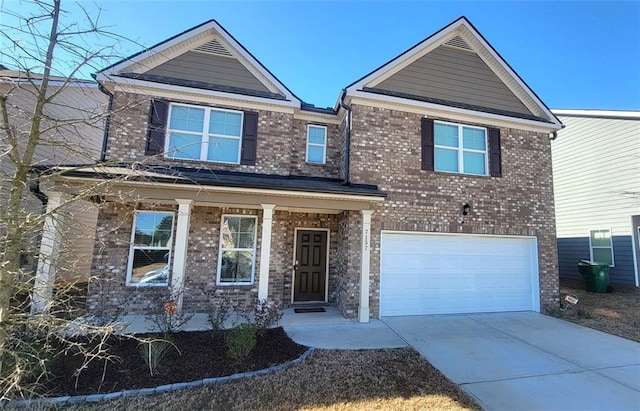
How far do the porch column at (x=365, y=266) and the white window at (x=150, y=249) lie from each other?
201 inches

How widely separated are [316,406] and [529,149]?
10.1m

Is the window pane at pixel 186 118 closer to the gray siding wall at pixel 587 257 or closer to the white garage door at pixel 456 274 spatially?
the white garage door at pixel 456 274

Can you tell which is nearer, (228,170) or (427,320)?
(427,320)

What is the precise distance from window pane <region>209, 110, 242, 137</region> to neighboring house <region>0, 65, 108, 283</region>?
278cm

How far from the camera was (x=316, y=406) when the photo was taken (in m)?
3.90

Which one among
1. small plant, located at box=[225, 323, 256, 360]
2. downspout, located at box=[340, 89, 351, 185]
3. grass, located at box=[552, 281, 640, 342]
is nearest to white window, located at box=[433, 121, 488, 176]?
downspout, located at box=[340, 89, 351, 185]

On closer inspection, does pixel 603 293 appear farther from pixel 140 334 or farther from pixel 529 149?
pixel 140 334

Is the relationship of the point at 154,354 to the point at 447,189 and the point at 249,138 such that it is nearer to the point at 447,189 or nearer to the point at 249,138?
the point at 249,138

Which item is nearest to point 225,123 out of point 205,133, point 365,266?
point 205,133

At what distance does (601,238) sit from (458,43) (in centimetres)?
1026

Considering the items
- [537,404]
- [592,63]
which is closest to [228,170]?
[537,404]

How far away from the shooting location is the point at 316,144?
1019 cm

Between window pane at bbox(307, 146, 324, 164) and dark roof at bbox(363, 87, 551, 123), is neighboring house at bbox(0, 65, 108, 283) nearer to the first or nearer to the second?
window pane at bbox(307, 146, 324, 164)

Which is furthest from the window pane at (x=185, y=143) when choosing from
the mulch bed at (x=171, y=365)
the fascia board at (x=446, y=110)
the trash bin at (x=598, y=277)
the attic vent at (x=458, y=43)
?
the trash bin at (x=598, y=277)
